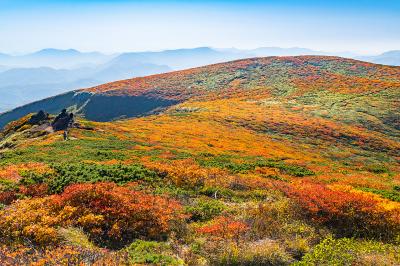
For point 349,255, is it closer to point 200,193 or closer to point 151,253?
point 151,253

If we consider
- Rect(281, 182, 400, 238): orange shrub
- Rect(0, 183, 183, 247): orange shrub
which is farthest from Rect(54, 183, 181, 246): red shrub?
Rect(281, 182, 400, 238): orange shrub

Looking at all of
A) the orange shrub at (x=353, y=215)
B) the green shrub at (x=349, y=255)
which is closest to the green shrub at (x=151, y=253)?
the green shrub at (x=349, y=255)

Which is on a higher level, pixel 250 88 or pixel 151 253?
pixel 250 88

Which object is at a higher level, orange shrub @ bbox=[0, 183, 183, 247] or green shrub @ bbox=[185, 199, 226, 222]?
orange shrub @ bbox=[0, 183, 183, 247]

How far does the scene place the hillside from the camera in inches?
495

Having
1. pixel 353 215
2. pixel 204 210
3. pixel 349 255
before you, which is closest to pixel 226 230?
pixel 204 210

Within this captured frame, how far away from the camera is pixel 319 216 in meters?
16.9

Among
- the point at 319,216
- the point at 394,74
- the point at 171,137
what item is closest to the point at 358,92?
the point at 394,74

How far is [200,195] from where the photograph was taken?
70.8ft

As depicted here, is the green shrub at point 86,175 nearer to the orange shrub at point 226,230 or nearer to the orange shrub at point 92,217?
the orange shrub at point 92,217

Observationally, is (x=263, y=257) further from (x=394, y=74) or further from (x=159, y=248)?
(x=394, y=74)

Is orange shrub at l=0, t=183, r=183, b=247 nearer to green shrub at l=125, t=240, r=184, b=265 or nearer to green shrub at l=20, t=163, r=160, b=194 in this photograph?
green shrub at l=125, t=240, r=184, b=265

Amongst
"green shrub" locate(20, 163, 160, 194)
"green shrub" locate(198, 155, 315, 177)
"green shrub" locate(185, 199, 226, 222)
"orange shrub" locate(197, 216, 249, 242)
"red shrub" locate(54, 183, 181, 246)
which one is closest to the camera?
"orange shrub" locate(197, 216, 249, 242)

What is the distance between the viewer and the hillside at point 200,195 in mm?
12570
